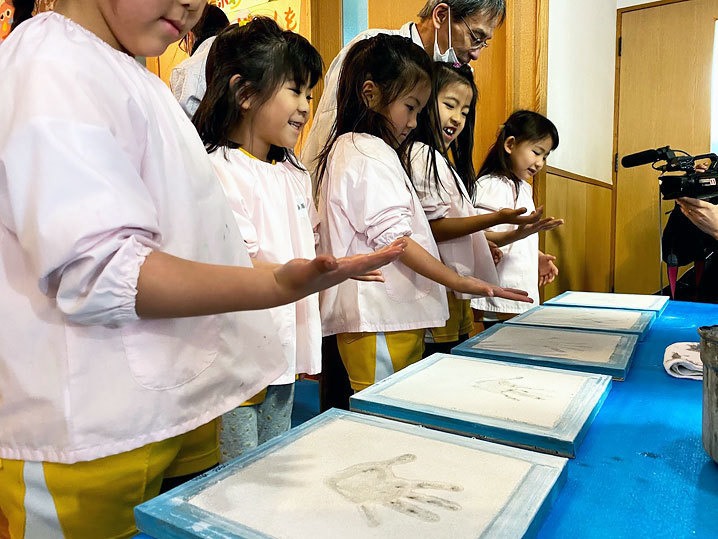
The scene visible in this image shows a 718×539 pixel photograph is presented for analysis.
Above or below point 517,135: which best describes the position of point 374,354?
below

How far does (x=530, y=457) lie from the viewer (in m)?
0.52

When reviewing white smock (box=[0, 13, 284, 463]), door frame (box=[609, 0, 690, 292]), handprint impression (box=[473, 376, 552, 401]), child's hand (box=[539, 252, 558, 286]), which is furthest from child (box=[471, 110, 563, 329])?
door frame (box=[609, 0, 690, 292])

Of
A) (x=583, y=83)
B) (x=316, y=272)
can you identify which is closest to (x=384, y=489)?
(x=316, y=272)

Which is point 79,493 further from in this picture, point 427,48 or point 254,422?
point 427,48

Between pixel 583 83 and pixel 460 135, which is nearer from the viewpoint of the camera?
pixel 460 135

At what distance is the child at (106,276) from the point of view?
45cm

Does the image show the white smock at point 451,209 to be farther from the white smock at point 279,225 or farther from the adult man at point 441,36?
the white smock at point 279,225

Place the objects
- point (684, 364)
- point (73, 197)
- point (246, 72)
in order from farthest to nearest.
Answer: point (246, 72), point (684, 364), point (73, 197)

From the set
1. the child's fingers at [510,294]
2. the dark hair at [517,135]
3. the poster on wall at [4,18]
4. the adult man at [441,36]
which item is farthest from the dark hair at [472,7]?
the poster on wall at [4,18]

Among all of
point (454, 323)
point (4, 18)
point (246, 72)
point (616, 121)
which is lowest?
point (454, 323)

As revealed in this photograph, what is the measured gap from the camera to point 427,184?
1.44m

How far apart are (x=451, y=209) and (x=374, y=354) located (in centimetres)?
56

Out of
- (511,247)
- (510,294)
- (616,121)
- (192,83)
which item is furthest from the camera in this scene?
(616,121)

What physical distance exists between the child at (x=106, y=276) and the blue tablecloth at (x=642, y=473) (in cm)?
28
